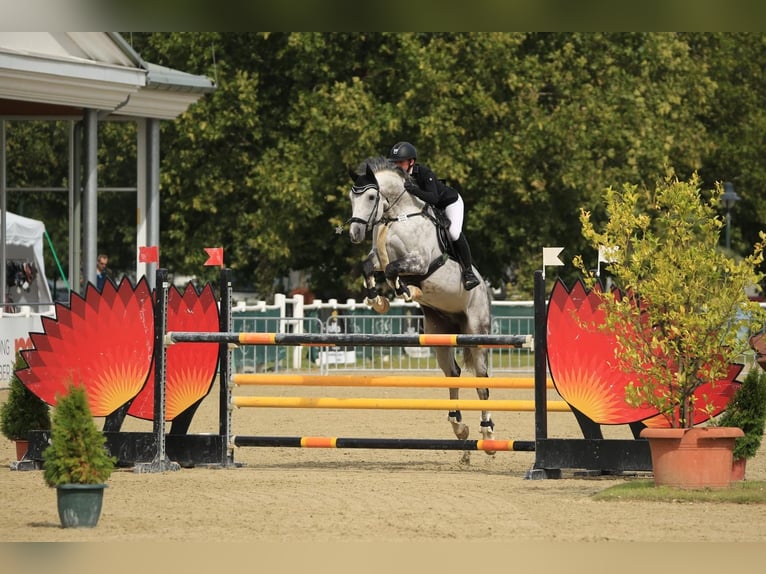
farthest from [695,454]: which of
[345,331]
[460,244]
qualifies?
[345,331]

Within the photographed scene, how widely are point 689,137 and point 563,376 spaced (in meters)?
21.6

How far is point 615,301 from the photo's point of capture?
7.37 m

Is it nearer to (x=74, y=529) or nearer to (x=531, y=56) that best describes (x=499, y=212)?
(x=531, y=56)

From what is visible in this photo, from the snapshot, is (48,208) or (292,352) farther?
(48,208)

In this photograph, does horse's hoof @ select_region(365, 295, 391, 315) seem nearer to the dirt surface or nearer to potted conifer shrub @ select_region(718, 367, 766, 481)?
the dirt surface

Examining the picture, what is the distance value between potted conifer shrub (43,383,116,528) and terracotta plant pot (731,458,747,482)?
3.82 m

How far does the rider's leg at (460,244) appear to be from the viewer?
9664 mm

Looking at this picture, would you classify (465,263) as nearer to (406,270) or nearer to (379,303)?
(406,270)

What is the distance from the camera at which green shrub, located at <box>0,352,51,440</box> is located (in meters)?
8.85

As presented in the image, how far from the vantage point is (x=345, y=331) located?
826 inches

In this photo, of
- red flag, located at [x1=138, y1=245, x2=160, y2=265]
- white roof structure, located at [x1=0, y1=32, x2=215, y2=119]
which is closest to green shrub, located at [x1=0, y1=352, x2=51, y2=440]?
red flag, located at [x1=138, y1=245, x2=160, y2=265]

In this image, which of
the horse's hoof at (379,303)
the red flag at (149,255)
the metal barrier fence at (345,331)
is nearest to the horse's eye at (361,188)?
the horse's hoof at (379,303)
